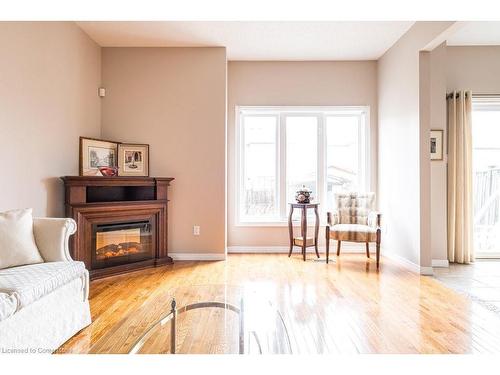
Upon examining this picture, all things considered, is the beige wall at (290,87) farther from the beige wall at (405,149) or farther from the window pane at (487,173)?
the window pane at (487,173)

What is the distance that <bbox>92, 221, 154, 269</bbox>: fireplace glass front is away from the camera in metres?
3.49

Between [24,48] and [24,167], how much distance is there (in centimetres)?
104

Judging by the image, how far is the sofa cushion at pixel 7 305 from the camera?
4.90ft

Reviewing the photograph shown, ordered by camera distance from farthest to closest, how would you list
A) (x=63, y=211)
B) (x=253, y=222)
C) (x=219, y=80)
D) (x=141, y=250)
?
(x=253, y=222)
(x=219, y=80)
(x=141, y=250)
(x=63, y=211)

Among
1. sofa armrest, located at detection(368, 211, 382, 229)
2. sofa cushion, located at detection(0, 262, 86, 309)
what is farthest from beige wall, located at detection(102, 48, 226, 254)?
sofa cushion, located at detection(0, 262, 86, 309)

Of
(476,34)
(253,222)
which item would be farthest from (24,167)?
(476,34)

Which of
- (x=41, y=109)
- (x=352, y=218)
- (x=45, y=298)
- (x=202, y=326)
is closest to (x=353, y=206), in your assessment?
(x=352, y=218)

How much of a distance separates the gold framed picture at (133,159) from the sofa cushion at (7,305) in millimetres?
2632

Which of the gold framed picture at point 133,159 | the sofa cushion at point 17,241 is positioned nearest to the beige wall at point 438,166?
the gold framed picture at point 133,159

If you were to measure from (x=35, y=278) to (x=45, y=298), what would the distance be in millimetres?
132

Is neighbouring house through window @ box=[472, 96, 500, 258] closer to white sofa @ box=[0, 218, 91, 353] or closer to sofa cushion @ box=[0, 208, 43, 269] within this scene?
white sofa @ box=[0, 218, 91, 353]

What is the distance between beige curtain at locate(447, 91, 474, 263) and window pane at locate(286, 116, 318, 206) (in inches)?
70.5
